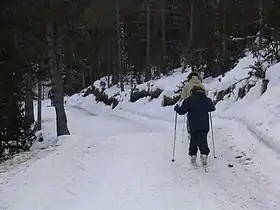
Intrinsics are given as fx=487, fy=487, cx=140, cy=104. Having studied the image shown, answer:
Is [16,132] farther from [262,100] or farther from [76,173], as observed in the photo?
[262,100]

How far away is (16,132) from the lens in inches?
615

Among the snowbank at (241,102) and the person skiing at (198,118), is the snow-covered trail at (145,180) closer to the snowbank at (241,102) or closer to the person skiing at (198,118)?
the person skiing at (198,118)

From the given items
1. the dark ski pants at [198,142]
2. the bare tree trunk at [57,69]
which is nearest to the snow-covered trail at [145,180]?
the dark ski pants at [198,142]

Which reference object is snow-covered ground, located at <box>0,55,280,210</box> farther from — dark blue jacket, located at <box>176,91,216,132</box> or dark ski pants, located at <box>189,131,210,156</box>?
dark blue jacket, located at <box>176,91,216,132</box>

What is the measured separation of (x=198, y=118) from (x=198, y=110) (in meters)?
0.17

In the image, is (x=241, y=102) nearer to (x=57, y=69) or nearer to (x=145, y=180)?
(x=57, y=69)

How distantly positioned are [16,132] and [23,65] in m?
2.16

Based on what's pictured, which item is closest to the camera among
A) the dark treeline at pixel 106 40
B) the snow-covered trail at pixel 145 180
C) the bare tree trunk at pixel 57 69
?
the snow-covered trail at pixel 145 180

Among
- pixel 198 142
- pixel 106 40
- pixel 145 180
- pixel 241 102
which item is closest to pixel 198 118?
pixel 198 142

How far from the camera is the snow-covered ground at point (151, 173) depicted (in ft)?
25.6

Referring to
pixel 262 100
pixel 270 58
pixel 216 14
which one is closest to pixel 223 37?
pixel 216 14

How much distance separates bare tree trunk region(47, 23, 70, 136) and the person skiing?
8.15m

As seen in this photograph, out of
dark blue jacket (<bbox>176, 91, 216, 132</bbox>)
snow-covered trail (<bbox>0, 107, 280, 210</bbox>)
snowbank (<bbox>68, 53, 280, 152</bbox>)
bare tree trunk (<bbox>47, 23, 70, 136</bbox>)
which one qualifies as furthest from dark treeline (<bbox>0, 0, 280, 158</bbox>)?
dark blue jacket (<bbox>176, 91, 216, 132</bbox>)

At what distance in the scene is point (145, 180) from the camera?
9141 millimetres
